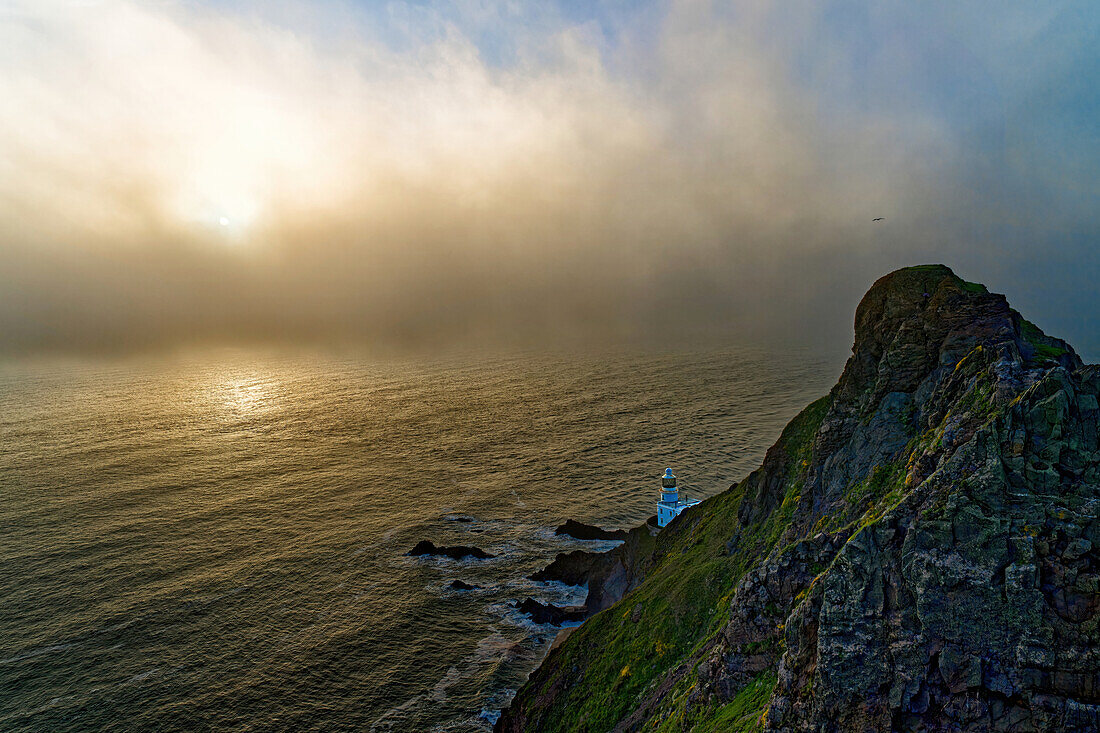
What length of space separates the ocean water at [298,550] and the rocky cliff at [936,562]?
3561 cm

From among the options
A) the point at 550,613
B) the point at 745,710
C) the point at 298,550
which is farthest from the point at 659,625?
the point at 298,550

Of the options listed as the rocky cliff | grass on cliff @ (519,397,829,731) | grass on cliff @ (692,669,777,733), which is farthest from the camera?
grass on cliff @ (519,397,829,731)

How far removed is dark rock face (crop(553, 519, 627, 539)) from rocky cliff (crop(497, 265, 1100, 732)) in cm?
4970

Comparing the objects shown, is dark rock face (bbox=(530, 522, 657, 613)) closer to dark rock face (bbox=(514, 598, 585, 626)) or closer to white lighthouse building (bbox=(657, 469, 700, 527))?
dark rock face (bbox=(514, 598, 585, 626))

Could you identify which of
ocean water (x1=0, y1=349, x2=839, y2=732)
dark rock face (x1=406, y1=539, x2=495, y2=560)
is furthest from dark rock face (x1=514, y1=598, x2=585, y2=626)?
dark rock face (x1=406, y1=539, x2=495, y2=560)

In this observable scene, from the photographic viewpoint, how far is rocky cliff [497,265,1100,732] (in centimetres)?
1302

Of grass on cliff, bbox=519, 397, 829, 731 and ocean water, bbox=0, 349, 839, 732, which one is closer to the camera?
grass on cliff, bbox=519, 397, 829, 731

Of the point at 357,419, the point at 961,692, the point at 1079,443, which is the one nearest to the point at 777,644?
the point at 961,692

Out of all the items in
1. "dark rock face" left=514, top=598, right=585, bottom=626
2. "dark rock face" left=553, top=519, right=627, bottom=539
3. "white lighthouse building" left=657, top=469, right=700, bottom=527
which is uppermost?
"white lighthouse building" left=657, top=469, right=700, bottom=527

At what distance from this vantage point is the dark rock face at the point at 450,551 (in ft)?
247

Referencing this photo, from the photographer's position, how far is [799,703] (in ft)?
51.4

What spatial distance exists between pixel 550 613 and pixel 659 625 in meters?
28.1

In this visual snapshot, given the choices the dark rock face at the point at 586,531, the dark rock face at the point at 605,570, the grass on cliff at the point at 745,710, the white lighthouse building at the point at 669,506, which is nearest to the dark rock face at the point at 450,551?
the dark rock face at the point at 605,570

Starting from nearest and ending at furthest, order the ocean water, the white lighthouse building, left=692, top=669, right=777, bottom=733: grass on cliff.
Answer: left=692, top=669, right=777, bottom=733: grass on cliff, the ocean water, the white lighthouse building
